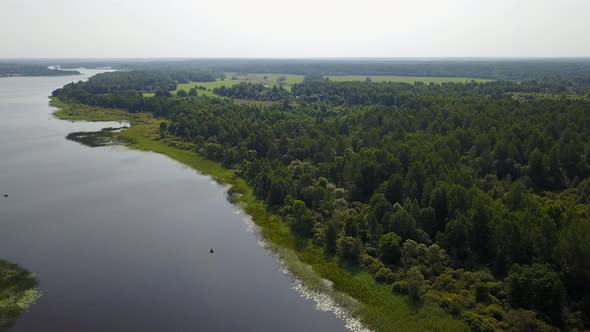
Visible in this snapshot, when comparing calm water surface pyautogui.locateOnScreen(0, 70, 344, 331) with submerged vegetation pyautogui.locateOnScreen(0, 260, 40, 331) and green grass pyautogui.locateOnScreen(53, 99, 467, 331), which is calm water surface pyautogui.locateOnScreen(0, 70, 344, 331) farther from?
green grass pyautogui.locateOnScreen(53, 99, 467, 331)

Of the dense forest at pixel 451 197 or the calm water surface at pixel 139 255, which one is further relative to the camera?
the dense forest at pixel 451 197

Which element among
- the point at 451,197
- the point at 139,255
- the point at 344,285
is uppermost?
the point at 451,197

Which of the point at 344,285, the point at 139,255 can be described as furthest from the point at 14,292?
the point at 344,285

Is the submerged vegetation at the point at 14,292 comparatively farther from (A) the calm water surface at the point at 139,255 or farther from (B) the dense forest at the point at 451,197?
(B) the dense forest at the point at 451,197

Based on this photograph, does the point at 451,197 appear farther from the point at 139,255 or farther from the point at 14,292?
the point at 14,292

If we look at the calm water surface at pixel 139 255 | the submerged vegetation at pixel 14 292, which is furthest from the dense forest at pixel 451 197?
the submerged vegetation at pixel 14 292

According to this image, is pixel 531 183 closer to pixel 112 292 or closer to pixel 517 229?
pixel 517 229

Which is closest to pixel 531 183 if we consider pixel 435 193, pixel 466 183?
pixel 466 183
